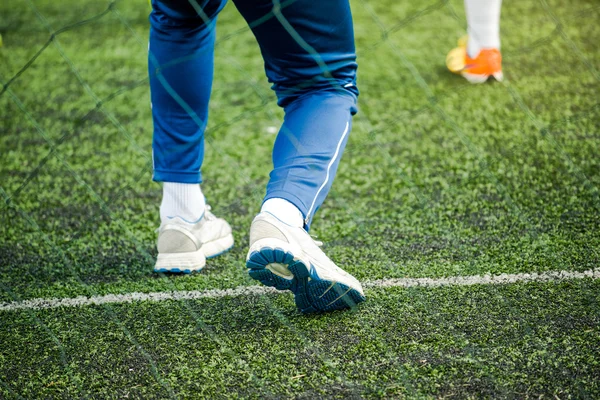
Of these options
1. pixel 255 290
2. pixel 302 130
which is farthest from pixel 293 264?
pixel 255 290

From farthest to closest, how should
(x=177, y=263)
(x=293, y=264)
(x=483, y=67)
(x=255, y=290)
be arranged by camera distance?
(x=483, y=67)
(x=177, y=263)
(x=255, y=290)
(x=293, y=264)

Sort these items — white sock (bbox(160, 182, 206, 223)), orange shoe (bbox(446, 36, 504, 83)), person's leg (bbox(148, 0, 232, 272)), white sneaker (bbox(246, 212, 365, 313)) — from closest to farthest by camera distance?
white sneaker (bbox(246, 212, 365, 313))
person's leg (bbox(148, 0, 232, 272))
white sock (bbox(160, 182, 206, 223))
orange shoe (bbox(446, 36, 504, 83))

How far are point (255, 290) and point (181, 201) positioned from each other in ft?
1.32

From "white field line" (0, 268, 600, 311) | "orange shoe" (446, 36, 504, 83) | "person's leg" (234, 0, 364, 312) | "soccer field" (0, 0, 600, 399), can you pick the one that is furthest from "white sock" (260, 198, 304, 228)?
"orange shoe" (446, 36, 504, 83)

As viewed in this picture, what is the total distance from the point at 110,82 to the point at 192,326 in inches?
112

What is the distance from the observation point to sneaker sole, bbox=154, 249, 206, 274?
243 centimetres

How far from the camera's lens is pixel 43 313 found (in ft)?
7.27

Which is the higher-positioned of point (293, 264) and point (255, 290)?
point (293, 264)

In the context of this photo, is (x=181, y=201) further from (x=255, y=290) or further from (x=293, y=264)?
(x=293, y=264)

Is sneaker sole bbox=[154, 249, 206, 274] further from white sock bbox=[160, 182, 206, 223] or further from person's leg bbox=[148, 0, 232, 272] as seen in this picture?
white sock bbox=[160, 182, 206, 223]

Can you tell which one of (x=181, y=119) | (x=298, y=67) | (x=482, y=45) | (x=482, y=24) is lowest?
(x=482, y=45)

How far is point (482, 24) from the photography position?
4316 mm

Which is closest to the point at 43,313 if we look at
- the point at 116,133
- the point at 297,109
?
the point at 297,109

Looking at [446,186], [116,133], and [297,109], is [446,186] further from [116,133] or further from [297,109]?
[116,133]
